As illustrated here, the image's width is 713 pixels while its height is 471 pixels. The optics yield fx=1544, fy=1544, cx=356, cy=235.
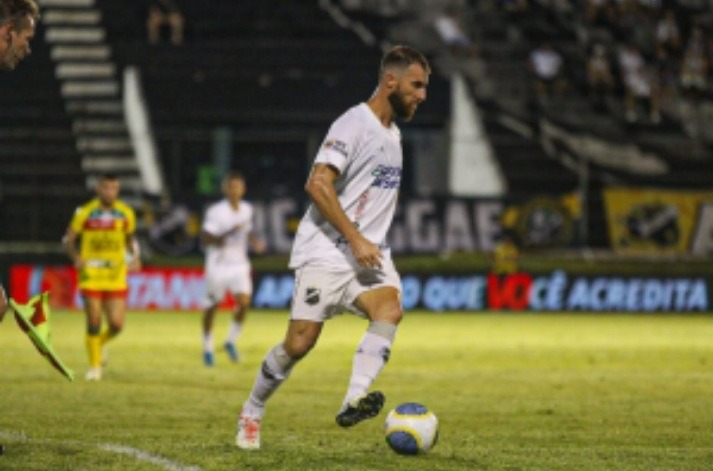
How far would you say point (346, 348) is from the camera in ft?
72.5

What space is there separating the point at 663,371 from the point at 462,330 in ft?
26.0

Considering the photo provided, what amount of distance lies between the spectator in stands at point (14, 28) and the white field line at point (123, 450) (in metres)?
2.61

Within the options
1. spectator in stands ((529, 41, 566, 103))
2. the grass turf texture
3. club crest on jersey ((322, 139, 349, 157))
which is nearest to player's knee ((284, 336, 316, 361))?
the grass turf texture

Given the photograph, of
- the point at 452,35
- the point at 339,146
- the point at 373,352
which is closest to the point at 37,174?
the point at 452,35

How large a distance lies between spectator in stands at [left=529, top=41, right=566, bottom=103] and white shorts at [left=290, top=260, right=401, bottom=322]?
27.1 metres

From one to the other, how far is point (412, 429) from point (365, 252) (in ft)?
4.12

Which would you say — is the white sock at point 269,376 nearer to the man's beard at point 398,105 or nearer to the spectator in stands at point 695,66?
the man's beard at point 398,105

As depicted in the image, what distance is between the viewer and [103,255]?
1783 cm

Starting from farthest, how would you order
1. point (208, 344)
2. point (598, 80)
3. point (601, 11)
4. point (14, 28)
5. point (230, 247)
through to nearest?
point (601, 11) < point (598, 80) < point (230, 247) < point (208, 344) < point (14, 28)

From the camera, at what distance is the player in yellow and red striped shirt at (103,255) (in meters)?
17.7

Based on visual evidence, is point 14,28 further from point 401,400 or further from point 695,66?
point 695,66

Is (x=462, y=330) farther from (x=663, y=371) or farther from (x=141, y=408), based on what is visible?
(x=141, y=408)

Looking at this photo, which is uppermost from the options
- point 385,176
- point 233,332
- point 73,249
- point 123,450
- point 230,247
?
point 385,176

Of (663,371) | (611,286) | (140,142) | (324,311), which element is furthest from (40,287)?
(324,311)
